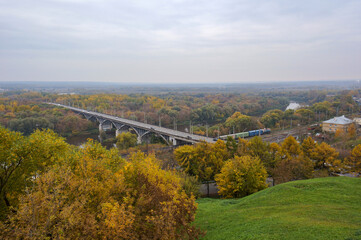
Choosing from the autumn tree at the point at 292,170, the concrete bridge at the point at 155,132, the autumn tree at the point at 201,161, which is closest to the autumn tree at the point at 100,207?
the autumn tree at the point at 201,161

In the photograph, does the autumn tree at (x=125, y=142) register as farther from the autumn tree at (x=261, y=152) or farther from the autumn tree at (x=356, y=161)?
the autumn tree at (x=356, y=161)

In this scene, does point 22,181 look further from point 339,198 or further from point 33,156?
point 339,198

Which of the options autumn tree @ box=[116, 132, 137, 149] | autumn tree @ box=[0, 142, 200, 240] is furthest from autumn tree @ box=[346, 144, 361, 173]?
autumn tree @ box=[116, 132, 137, 149]

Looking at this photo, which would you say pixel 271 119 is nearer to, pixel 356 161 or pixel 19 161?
pixel 356 161

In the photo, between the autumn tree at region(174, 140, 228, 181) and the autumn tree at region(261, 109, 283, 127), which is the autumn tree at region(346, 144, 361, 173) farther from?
the autumn tree at region(261, 109, 283, 127)

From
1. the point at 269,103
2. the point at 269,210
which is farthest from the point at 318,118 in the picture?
Answer: the point at 269,210
